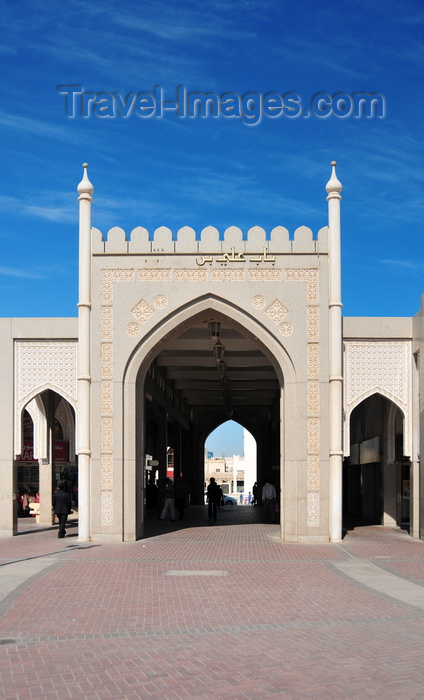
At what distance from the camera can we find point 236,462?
109812 millimetres

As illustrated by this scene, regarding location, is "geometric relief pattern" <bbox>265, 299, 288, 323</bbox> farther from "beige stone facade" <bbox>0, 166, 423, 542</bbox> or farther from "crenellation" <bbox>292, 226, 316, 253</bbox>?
"crenellation" <bbox>292, 226, 316, 253</bbox>

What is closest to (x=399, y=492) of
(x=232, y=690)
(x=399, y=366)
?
(x=399, y=366)

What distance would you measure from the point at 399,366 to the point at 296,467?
11.2 feet

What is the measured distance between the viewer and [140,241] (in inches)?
733

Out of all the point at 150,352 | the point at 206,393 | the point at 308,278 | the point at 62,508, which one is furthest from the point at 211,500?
the point at 206,393

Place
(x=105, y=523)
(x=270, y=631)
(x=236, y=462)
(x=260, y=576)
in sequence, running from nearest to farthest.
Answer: (x=270, y=631) → (x=260, y=576) → (x=105, y=523) → (x=236, y=462)

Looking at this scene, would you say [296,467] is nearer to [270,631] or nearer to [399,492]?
[399,492]

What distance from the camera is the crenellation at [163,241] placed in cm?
1858

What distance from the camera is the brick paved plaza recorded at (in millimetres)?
7020

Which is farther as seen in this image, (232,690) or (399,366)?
(399,366)

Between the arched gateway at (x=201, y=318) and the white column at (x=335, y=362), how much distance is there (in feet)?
0.07

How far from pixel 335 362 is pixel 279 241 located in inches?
116

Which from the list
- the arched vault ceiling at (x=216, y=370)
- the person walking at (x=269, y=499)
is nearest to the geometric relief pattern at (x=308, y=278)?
the arched vault ceiling at (x=216, y=370)

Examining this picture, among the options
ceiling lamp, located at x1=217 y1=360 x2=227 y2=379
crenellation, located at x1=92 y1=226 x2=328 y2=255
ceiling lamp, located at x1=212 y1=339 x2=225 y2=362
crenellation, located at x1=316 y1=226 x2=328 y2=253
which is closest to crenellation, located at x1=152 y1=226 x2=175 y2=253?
crenellation, located at x1=92 y1=226 x2=328 y2=255
